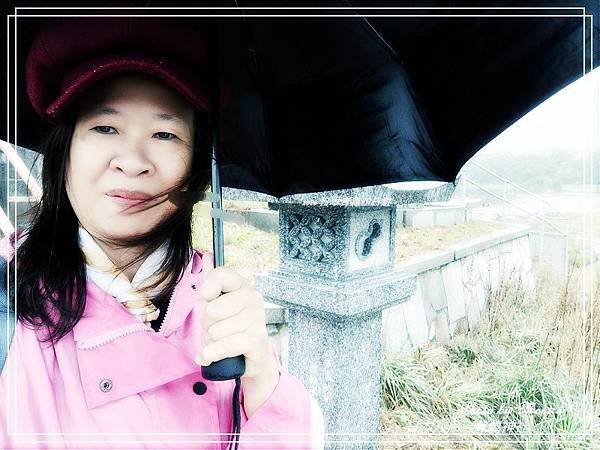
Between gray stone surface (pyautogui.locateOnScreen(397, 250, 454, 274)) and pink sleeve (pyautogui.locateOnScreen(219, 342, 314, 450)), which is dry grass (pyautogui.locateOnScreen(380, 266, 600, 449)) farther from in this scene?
pink sleeve (pyautogui.locateOnScreen(219, 342, 314, 450))

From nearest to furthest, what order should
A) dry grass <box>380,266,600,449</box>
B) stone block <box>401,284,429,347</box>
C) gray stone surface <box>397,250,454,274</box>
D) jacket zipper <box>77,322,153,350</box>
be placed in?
jacket zipper <box>77,322,153,350</box> → dry grass <box>380,266,600,449</box> → gray stone surface <box>397,250,454,274</box> → stone block <box>401,284,429,347</box>

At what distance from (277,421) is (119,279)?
437 millimetres

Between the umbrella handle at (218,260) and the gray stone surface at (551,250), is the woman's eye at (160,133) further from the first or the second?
the gray stone surface at (551,250)

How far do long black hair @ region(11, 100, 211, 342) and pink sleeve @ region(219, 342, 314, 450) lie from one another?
288 millimetres

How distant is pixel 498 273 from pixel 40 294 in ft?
5.82

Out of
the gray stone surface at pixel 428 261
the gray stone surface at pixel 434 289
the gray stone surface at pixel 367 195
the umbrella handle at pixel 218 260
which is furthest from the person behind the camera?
the gray stone surface at pixel 434 289

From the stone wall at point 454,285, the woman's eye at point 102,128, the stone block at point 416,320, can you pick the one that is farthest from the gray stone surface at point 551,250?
the woman's eye at point 102,128

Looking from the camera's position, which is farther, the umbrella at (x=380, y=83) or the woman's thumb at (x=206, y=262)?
the woman's thumb at (x=206, y=262)

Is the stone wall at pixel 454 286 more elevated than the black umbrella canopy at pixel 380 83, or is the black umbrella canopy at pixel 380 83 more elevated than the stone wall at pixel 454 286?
the black umbrella canopy at pixel 380 83

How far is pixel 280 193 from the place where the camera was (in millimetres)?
966

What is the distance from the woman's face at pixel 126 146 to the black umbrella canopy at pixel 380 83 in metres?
0.10

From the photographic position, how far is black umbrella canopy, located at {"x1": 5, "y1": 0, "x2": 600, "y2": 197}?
745 millimetres

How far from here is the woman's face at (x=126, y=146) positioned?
2.68ft

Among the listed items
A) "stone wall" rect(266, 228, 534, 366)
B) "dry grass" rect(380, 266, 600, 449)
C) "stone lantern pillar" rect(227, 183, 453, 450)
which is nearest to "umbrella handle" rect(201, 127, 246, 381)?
"stone lantern pillar" rect(227, 183, 453, 450)
